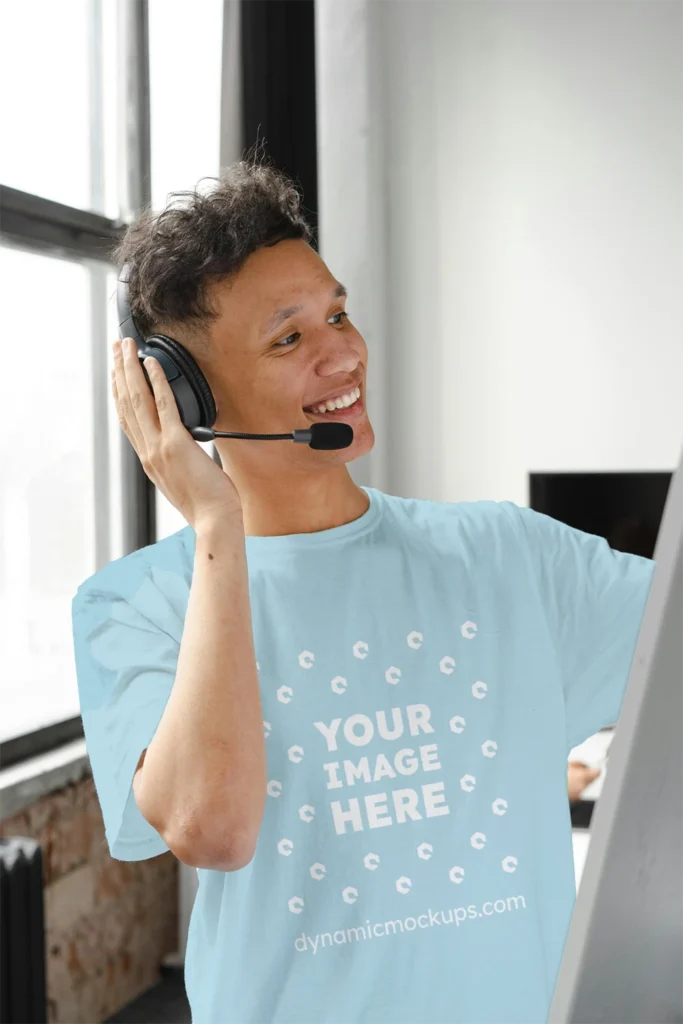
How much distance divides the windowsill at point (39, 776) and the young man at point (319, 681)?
1153 mm

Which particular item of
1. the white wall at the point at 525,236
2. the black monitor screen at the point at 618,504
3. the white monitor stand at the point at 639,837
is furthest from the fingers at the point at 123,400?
the white wall at the point at 525,236

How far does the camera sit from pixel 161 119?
8.69 feet

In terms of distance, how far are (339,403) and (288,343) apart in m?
0.09

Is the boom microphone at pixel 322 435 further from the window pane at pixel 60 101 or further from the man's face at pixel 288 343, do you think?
the window pane at pixel 60 101

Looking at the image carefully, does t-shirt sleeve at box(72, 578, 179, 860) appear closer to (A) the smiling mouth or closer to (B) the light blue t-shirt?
(B) the light blue t-shirt

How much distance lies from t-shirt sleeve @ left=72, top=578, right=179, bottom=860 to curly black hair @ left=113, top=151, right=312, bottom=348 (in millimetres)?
313

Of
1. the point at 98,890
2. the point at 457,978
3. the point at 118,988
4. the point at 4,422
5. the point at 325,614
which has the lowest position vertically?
the point at 118,988

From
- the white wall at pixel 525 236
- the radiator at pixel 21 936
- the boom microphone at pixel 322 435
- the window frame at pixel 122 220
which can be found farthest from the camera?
the white wall at pixel 525 236

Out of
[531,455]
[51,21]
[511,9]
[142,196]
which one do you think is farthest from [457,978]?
[511,9]

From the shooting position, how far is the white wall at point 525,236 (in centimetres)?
258

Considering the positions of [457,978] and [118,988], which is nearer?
[457,978]

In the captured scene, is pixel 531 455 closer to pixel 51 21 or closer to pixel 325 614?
pixel 51 21

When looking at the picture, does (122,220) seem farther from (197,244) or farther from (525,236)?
(197,244)

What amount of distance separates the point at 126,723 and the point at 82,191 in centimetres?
192
